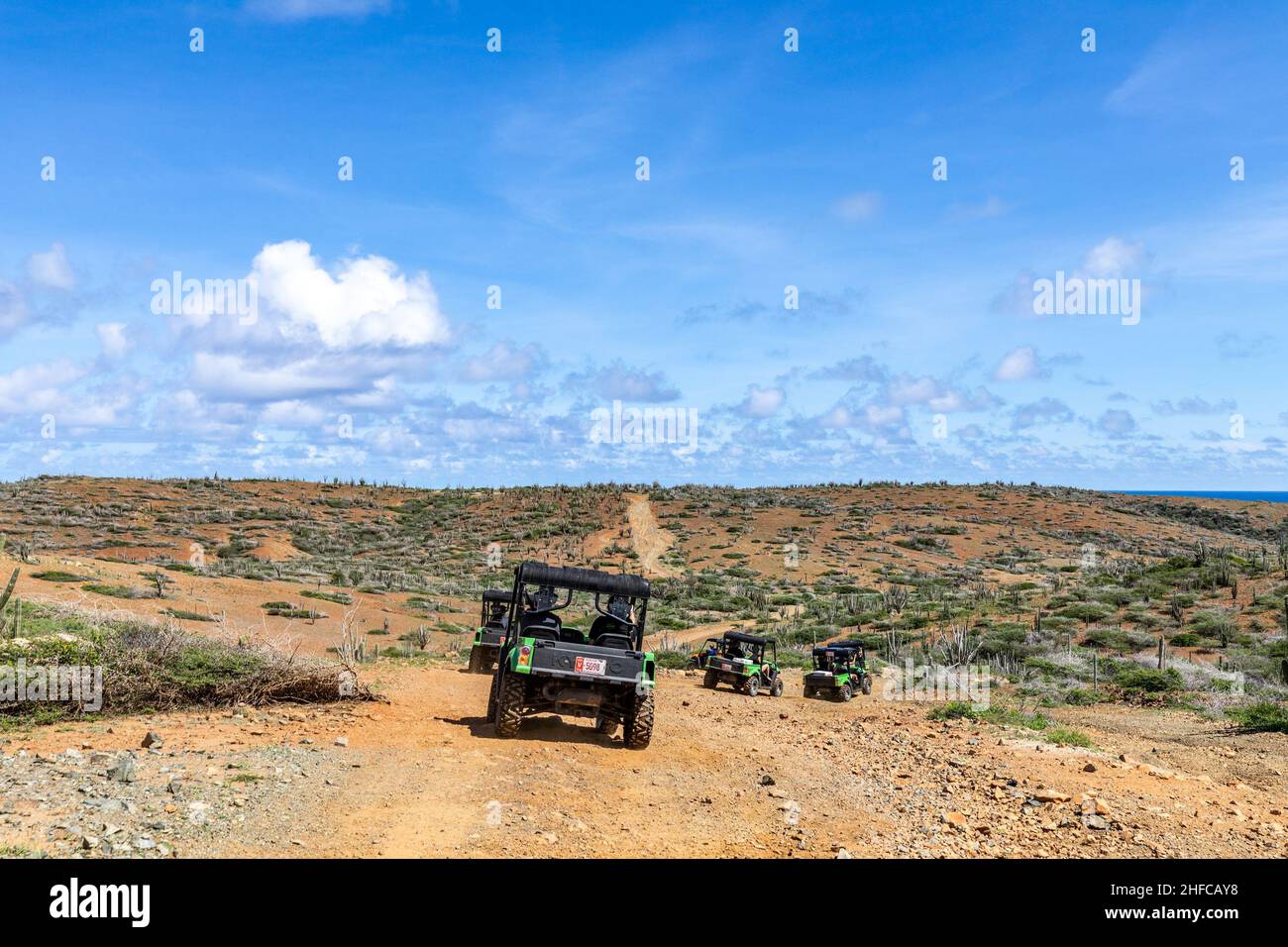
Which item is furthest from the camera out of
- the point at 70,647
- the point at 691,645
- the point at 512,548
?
the point at 512,548

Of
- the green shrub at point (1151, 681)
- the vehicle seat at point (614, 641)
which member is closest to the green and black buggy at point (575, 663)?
the vehicle seat at point (614, 641)

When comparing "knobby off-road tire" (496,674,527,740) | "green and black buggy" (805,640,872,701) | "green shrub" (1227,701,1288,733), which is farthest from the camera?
"green and black buggy" (805,640,872,701)

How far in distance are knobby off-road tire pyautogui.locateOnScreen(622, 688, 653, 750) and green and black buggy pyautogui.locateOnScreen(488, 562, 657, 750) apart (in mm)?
13

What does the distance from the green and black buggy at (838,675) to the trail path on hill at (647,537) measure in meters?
28.3

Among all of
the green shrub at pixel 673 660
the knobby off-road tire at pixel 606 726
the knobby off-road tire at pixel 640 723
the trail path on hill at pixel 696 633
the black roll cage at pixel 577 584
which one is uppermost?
the black roll cage at pixel 577 584

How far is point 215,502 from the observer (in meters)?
63.1

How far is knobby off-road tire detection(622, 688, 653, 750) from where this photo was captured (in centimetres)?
1123

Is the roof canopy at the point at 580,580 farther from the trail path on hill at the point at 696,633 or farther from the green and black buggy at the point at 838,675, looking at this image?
the trail path on hill at the point at 696,633

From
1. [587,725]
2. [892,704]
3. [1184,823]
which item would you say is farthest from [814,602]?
[1184,823]

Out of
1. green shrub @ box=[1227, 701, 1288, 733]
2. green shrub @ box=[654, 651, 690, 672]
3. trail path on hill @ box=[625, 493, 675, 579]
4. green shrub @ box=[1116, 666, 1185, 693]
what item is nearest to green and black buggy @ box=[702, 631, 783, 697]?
green shrub @ box=[654, 651, 690, 672]

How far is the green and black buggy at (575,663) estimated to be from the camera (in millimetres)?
10883

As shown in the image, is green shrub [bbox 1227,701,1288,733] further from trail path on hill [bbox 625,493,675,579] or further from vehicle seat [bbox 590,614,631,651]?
trail path on hill [bbox 625,493,675,579]
